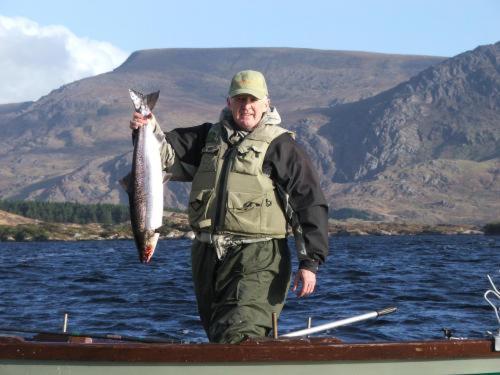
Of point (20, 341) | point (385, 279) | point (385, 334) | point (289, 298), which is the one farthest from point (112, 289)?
point (20, 341)

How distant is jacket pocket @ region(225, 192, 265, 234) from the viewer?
8992mm

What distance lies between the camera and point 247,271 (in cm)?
899

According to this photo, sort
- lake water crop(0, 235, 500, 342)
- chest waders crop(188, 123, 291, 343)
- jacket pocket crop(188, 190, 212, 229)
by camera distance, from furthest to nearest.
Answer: lake water crop(0, 235, 500, 342)
jacket pocket crop(188, 190, 212, 229)
chest waders crop(188, 123, 291, 343)

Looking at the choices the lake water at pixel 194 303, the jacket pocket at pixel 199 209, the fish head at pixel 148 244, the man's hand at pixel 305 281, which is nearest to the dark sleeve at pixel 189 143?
the jacket pocket at pixel 199 209

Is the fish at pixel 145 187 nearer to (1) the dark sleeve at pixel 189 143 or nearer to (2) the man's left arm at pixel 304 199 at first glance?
(1) the dark sleeve at pixel 189 143

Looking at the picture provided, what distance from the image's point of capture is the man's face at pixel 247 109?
30.0 ft

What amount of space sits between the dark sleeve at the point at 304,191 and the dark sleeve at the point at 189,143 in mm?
835

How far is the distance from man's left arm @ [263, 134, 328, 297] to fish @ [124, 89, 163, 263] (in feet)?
3.35

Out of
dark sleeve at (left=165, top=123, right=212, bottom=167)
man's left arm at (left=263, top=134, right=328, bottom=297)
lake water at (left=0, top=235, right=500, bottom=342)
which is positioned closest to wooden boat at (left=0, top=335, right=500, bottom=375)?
man's left arm at (left=263, top=134, right=328, bottom=297)

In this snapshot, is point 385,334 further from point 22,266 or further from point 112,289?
point 22,266

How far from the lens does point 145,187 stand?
349 inches

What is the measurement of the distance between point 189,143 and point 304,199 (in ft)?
4.36

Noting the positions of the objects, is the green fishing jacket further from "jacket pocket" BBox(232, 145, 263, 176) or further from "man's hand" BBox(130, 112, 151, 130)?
"man's hand" BBox(130, 112, 151, 130)

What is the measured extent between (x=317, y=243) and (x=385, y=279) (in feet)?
120
